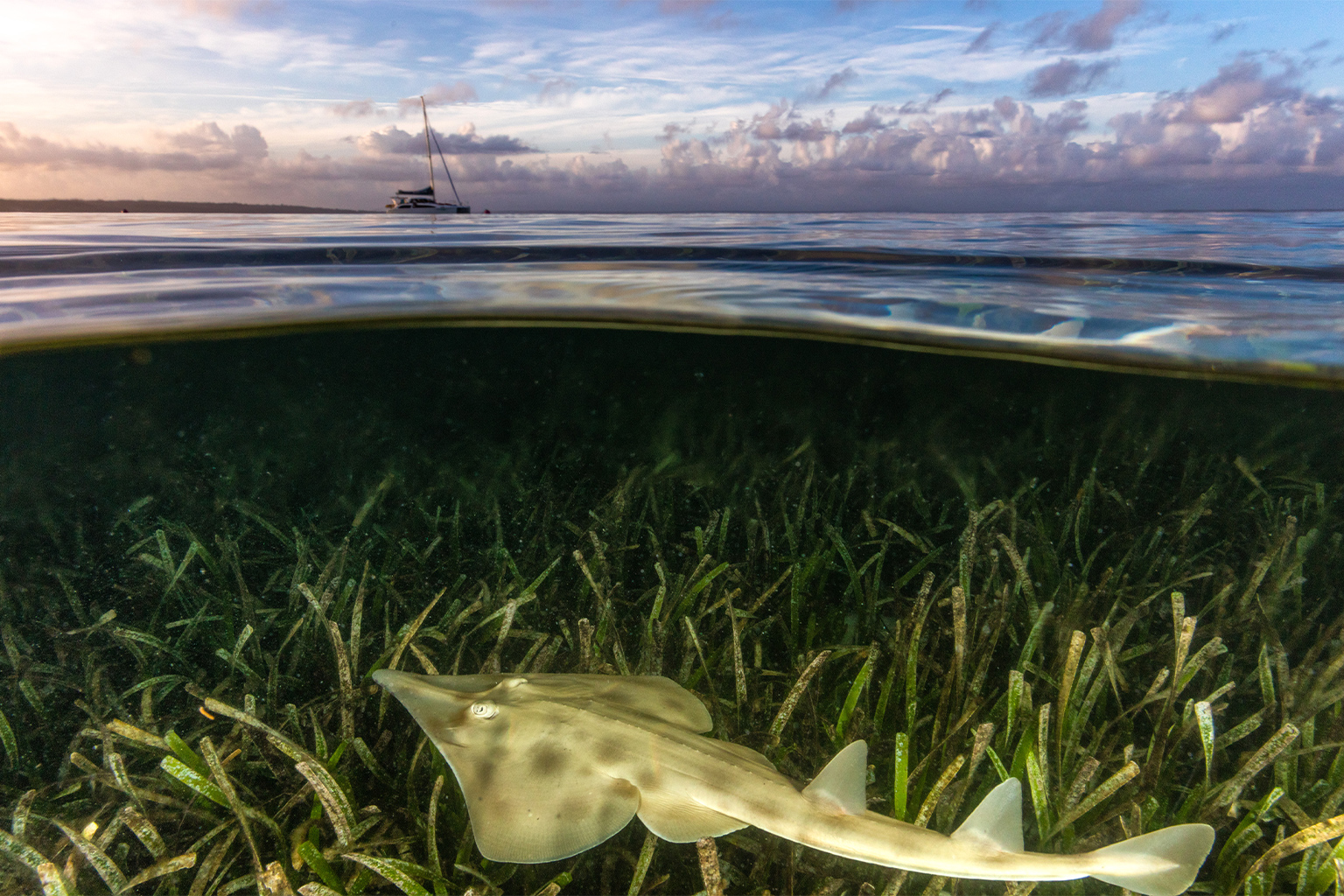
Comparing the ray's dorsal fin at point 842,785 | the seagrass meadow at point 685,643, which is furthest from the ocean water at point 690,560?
the ray's dorsal fin at point 842,785

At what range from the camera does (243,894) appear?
2342mm

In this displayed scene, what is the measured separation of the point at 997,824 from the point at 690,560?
2418 millimetres

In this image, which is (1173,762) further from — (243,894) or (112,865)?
(112,865)

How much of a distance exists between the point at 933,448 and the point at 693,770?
5.87 meters

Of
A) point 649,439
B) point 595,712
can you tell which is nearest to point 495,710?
point 595,712

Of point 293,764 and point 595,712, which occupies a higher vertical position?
point 595,712

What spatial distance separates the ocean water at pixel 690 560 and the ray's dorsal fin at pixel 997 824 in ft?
0.35

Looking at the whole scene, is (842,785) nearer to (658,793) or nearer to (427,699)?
(658,793)

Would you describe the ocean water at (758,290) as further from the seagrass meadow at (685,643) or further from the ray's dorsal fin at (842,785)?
the ray's dorsal fin at (842,785)

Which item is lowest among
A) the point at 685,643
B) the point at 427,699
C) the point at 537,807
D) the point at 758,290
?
the point at 685,643

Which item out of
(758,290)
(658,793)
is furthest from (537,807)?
(758,290)

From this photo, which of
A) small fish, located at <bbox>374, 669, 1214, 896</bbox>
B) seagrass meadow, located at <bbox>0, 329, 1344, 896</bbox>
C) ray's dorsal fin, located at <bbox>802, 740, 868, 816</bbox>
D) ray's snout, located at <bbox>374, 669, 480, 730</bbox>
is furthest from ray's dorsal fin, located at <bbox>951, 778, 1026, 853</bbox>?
ray's snout, located at <bbox>374, 669, 480, 730</bbox>

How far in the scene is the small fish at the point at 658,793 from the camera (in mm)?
1637

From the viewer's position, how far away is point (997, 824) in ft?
5.46
